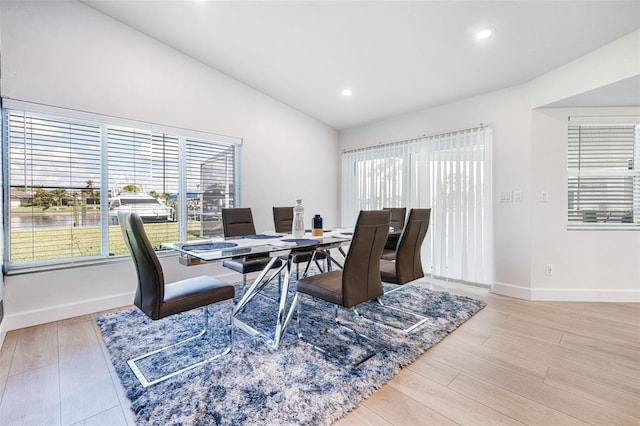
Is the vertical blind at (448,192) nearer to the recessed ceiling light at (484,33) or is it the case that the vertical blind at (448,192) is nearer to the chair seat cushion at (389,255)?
the chair seat cushion at (389,255)

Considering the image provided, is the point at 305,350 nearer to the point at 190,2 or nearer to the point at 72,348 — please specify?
the point at 72,348

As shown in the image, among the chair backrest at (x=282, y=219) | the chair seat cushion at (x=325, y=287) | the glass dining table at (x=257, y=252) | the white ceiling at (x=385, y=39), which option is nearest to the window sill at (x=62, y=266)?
the glass dining table at (x=257, y=252)

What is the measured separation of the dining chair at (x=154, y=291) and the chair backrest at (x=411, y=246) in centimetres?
137

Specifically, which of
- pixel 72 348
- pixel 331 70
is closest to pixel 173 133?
pixel 331 70

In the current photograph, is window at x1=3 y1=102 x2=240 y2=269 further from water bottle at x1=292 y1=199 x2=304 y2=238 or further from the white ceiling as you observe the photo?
water bottle at x1=292 y1=199 x2=304 y2=238

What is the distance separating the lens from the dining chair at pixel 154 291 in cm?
163

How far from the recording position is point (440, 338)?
2.24 m

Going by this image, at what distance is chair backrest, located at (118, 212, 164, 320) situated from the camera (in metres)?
1.61

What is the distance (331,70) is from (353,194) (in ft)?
7.26

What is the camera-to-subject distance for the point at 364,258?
1915mm

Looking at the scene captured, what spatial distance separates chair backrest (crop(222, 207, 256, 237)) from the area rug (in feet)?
2.71

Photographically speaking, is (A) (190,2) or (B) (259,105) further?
(B) (259,105)

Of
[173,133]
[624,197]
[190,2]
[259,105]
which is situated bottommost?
[624,197]

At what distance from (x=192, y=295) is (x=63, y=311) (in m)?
1.76
